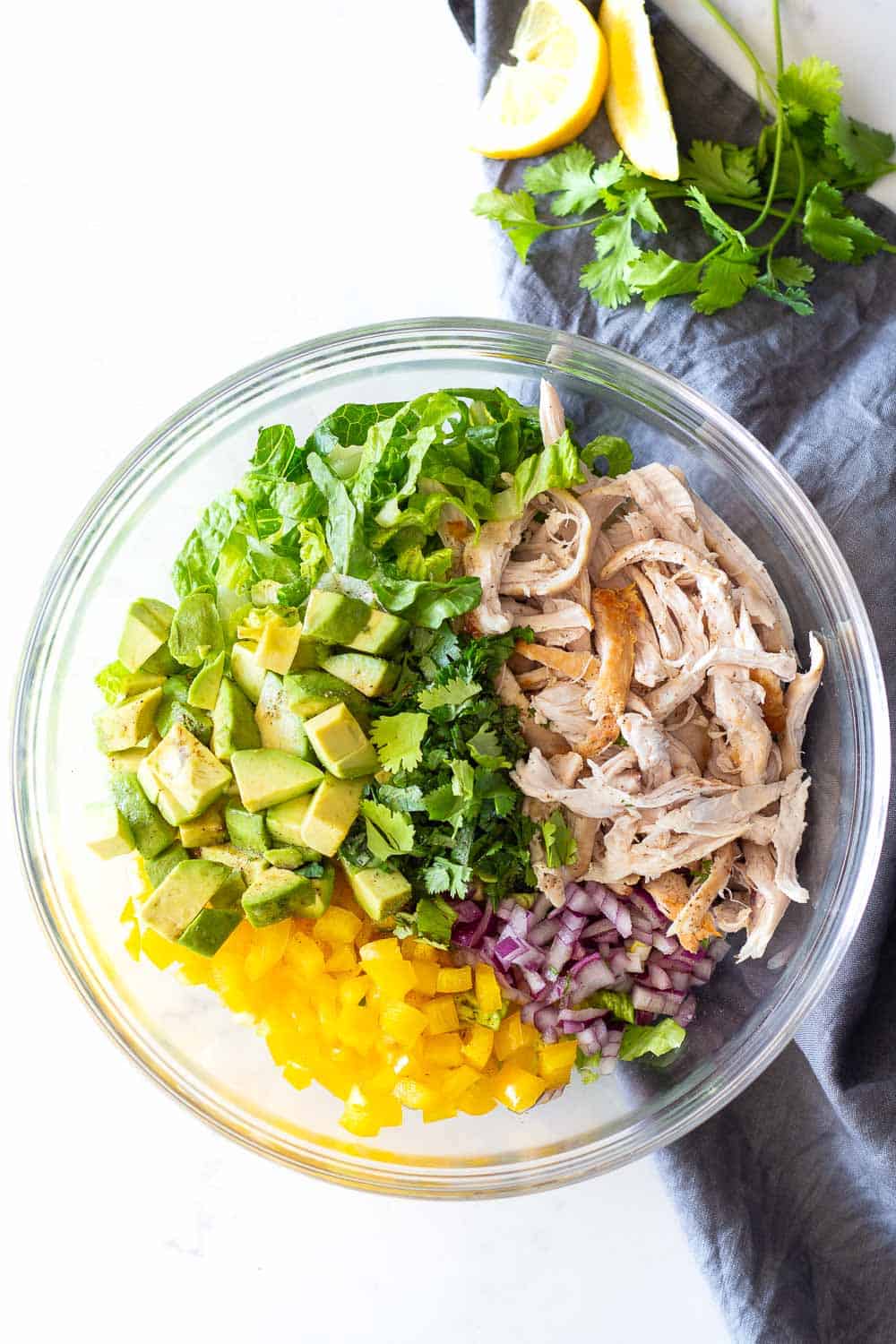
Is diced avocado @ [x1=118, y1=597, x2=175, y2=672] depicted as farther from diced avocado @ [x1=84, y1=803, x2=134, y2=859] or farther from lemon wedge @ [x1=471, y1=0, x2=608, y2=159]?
lemon wedge @ [x1=471, y1=0, x2=608, y2=159]

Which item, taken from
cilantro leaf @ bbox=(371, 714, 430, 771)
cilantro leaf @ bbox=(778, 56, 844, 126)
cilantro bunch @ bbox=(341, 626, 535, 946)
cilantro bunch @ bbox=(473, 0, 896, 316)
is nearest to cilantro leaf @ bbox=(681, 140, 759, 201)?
cilantro bunch @ bbox=(473, 0, 896, 316)

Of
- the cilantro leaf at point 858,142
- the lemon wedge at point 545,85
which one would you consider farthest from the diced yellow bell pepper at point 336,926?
the cilantro leaf at point 858,142

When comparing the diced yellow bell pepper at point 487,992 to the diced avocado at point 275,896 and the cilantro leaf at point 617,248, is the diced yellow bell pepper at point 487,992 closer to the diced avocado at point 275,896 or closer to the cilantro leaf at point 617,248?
the diced avocado at point 275,896

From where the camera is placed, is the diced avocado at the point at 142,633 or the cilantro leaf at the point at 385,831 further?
the diced avocado at the point at 142,633

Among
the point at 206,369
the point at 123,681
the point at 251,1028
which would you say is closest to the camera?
the point at 123,681

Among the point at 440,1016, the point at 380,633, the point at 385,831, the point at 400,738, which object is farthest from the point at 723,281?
the point at 440,1016

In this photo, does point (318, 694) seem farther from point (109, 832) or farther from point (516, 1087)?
point (516, 1087)

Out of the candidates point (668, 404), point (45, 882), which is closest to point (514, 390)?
point (668, 404)
